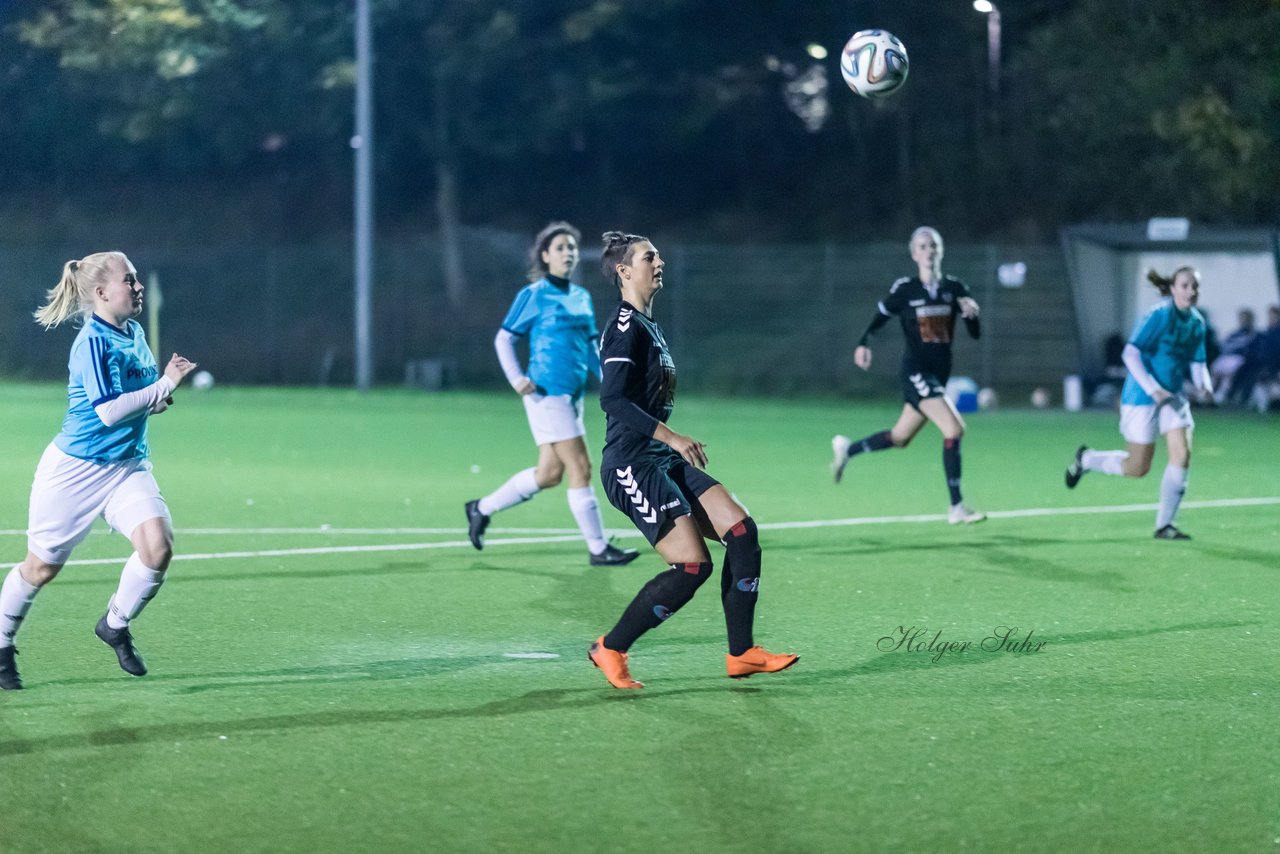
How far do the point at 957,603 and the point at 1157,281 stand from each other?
344cm

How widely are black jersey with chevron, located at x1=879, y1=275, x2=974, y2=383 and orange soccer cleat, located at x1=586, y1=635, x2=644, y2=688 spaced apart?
648cm

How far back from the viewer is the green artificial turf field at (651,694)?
5.21 metres

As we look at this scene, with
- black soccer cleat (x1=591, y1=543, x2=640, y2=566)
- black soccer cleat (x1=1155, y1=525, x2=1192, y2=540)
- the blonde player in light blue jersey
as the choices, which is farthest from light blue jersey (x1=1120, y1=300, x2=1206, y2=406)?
the blonde player in light blue jersey

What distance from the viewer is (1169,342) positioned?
37.9 feet

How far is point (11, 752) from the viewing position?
6.00m

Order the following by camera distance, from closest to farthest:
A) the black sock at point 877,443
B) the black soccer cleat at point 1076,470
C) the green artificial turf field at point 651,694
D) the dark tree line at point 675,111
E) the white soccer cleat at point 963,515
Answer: the green artificial turf field at point 651,694
the white soccer cleat at point 963,515
the black soccer cleat at point 1076,470
the black sock at point 877,443
the dark tree line at point 675,111

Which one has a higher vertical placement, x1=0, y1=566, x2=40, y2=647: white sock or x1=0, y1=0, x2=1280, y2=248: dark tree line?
x1=0, y1=0, x2=1280, y2=248: dark tree line

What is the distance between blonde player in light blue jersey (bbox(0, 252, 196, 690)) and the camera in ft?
22.7

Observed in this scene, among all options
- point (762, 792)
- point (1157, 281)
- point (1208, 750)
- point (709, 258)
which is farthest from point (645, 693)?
point (709, 258)

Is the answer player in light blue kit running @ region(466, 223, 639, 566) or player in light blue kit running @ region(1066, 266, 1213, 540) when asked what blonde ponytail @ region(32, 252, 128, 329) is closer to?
player in light blue kit running @ region(466, 223, 639, 566)

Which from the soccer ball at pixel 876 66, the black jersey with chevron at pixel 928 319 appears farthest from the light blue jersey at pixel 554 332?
the black jersey with chevron at pixel 928 319

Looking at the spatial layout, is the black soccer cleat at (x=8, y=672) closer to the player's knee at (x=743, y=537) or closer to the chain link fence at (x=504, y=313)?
the player's knee at (x=743, y=537)

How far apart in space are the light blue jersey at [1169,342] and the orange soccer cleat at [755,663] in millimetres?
5306

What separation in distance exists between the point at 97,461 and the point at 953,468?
743cm
